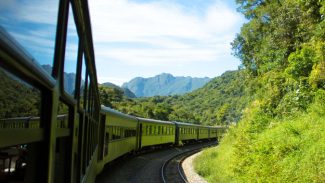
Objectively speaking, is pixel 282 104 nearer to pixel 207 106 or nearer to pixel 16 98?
pixel 16 98

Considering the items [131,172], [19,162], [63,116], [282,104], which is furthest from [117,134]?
[19,162]

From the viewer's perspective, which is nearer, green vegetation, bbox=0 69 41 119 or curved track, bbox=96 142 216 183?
green vegetation, bbox=0 69 41 119

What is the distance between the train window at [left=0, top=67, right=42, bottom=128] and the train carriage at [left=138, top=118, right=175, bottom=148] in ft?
75.6

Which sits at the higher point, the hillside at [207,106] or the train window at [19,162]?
the hillside at [207,106]

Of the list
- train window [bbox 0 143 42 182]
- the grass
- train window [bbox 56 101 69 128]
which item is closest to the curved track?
the grass

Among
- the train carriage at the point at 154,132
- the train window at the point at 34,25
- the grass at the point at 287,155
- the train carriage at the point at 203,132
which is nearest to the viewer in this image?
the train window at the point at 34,25

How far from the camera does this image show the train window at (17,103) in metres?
1.29

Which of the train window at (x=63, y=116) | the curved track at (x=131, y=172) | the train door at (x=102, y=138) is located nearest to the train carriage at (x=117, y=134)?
the train door at (x=102, y=138)

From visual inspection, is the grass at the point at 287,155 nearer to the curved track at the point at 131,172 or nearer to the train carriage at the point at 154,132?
the curved track at the point at 131,172

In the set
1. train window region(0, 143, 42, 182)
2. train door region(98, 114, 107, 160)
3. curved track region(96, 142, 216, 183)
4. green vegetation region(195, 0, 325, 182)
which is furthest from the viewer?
curved track region(96, 142, 216, 183)

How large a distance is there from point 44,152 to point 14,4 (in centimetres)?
88

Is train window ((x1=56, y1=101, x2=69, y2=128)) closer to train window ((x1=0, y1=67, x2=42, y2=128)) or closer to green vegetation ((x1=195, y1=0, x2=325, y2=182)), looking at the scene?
train window ((x1=0, y1=67, x2=42, y2=128))

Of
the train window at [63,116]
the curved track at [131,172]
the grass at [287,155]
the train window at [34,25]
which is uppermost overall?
the train window at [34,25]

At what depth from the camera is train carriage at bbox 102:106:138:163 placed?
14.6 metres
